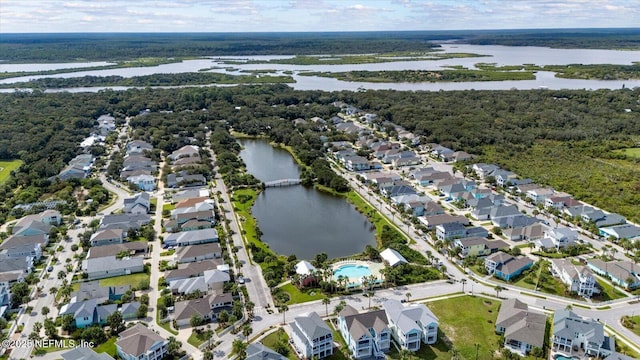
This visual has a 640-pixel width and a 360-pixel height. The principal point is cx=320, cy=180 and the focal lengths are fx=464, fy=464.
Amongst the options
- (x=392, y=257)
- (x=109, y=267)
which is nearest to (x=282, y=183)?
(x=392, y=257)

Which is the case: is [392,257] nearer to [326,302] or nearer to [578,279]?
[326,302]

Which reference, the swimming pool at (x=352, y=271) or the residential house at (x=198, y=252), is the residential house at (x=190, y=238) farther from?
the swimming pool at (x=352, y=271)

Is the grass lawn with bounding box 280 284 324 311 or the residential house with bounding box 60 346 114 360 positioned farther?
the grass lawn with bounding box 280 284 324 311

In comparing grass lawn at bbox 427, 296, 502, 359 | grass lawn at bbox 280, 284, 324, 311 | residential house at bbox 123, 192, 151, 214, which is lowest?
grass lawn at bbox 427, 296, 502, 359

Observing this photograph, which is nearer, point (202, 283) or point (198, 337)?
point (198, 337)

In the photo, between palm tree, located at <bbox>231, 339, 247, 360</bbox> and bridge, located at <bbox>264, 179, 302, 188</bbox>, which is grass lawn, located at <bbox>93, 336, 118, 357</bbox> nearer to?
palm tree, located at <bbox>231, 339, 247, 360</bbox>

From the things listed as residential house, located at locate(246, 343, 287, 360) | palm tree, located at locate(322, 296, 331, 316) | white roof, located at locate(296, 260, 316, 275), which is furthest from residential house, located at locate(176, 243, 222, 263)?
residential house, located at locate(246, 343, 287, 360)
